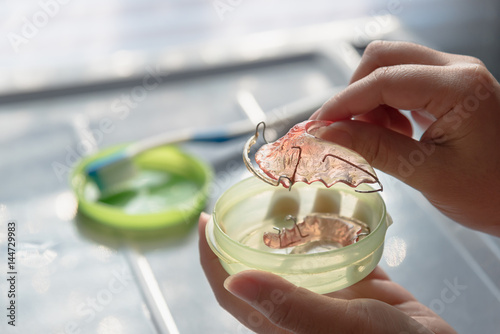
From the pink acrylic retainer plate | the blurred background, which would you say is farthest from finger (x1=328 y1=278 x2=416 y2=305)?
the pink acrylic retainer plate

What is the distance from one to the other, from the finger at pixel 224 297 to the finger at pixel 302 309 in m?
0.09

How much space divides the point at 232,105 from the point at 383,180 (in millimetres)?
288

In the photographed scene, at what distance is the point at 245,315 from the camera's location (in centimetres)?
61

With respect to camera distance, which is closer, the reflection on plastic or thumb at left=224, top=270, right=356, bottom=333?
thumb at left=224, top=270, right=356, bottom=333

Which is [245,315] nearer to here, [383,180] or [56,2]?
[383,180]

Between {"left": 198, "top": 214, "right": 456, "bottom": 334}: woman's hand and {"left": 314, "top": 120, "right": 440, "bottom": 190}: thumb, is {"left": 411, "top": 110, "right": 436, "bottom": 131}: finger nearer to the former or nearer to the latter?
{"left": 314, "top": 120, "right": 440, "bottom": 190}: thumb

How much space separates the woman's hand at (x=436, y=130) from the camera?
589mm

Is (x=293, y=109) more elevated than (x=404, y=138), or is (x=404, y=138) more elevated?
(x=404, y=138)

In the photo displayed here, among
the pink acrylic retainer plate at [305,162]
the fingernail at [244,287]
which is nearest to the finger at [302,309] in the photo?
the fingernail at [244,287]

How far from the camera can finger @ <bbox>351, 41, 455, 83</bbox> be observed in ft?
2.17

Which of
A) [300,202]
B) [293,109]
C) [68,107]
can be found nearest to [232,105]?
[293,109]

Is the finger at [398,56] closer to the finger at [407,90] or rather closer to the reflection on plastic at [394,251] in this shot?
the finger at [407,90]

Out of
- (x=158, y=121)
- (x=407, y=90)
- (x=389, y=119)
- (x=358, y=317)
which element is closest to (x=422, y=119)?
(x=389, y=119)

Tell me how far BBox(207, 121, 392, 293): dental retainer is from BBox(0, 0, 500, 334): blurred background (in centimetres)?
12
